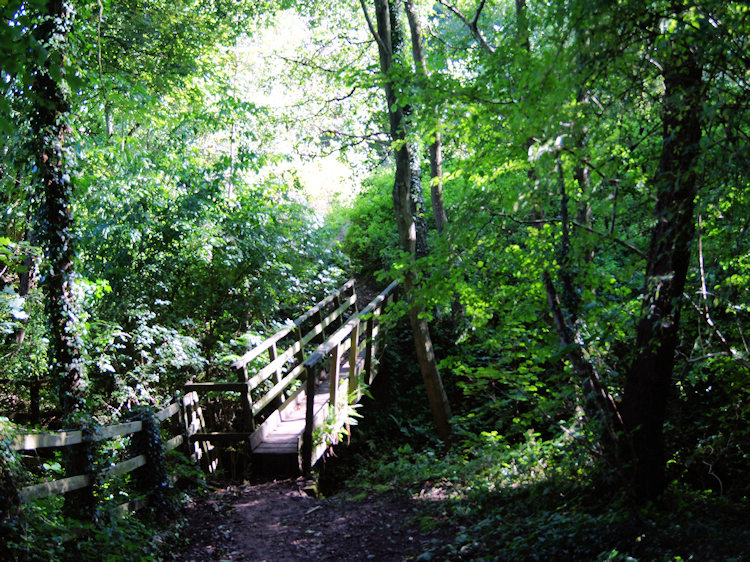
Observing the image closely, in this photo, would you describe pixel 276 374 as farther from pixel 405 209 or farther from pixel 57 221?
pixel 57 221

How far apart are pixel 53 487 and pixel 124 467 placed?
3.94 feet

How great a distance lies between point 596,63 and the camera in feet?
12.5

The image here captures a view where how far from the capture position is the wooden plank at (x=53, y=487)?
4008 mm

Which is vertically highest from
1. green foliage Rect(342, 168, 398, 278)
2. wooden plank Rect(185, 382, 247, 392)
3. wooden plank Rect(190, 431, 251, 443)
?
green foliage Rect(342, 168, 398, 278)

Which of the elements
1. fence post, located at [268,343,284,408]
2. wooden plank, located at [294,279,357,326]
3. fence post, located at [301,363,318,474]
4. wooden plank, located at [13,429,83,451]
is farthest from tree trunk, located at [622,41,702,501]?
wooden plank, located at [294,279,357,326]

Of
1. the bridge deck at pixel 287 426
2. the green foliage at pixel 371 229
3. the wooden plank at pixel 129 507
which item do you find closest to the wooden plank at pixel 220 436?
the bridge deck at pixel 287 426

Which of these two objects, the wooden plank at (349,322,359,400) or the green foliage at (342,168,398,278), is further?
the green foliage at (342,168,398,278)

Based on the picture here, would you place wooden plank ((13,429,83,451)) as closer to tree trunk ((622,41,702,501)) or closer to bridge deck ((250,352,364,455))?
bridge deck ((250,352,364,455))

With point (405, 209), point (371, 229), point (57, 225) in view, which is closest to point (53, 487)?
point (57, 225)

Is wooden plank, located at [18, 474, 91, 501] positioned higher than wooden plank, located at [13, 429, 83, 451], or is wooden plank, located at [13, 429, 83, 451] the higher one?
wooden plank, located at [13, 429, 83, 451]

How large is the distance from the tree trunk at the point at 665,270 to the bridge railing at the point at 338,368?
11.4 feet

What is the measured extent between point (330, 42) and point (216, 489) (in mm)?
12120

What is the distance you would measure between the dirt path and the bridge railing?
670mm

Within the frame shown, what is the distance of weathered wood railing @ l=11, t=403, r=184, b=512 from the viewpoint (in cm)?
404
